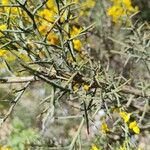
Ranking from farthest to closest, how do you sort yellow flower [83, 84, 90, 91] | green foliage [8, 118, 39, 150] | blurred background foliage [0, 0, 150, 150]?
green foliage [8, 118, 39, 150] → yellow flower [83, 84, 90, 91] → blurred background foliage [0, 0, 150, 150]

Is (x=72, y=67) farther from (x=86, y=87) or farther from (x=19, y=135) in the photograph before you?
(x=19, y=135)

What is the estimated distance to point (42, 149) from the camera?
3188 mm

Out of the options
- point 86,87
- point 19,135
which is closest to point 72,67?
point 86,87

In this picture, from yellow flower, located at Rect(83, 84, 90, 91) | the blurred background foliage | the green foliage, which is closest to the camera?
the blurred background foliage

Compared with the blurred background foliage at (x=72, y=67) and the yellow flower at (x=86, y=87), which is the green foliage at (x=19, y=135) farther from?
the yellow flower at (x=86, y=87)

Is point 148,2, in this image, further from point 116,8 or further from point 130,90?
point 130,90

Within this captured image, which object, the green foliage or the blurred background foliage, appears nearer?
the blurred background foliage

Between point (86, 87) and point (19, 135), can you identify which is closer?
point (86, 87)

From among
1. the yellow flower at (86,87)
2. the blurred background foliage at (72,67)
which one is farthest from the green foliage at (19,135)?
the yellow flower at (86,87)

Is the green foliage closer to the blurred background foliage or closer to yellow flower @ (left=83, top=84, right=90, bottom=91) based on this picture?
the blurred background foliage

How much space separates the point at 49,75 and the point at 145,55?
1177mm

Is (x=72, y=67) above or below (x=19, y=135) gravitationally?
above

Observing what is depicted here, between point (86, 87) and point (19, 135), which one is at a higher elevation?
point (86, 87)

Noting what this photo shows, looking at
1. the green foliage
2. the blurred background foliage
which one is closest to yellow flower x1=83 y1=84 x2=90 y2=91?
the blurred background foliage
